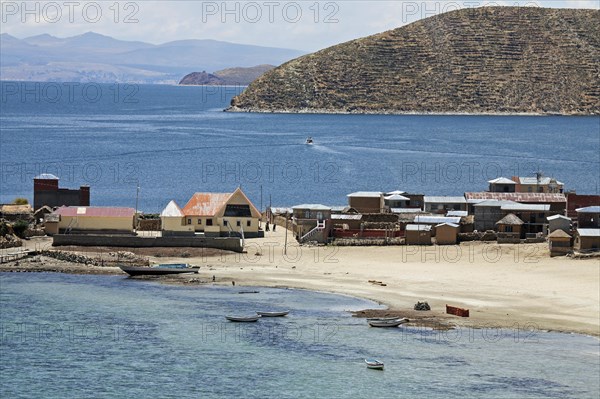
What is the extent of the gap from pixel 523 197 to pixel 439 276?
1765 cm

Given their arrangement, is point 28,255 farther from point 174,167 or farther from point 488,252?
point 174,167

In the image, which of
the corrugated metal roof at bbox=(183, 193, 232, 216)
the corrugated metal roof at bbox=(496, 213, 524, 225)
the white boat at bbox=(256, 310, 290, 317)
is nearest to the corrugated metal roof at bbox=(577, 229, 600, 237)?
the corrugated metal roof at bbox=(496, 213, 524, 225)

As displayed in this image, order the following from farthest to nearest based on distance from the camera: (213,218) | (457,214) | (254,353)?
(457,214) < (213,218) < (254,353)

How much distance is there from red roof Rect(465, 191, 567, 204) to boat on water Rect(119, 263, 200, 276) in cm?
2137

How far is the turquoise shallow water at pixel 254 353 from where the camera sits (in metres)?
43.8

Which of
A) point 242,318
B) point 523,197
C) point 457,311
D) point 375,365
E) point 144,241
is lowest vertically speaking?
point 375,365

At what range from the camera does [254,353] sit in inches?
1882

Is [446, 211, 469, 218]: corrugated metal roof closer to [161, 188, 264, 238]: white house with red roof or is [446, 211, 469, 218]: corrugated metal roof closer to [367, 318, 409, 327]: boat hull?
[161, 188, 264, 238]: white house with red roof

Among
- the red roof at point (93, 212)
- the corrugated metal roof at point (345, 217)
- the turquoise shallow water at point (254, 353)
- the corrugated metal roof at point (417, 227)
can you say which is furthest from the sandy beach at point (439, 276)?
the corrugated metal roof at point (345, 217)

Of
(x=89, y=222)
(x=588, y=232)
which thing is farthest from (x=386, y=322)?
(x=89, y=222)

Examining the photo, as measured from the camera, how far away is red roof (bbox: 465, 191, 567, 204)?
242 feet

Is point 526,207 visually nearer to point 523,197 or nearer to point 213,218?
point 523,197

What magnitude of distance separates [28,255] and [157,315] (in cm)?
1314

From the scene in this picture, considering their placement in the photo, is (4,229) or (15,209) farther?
(15,209)
